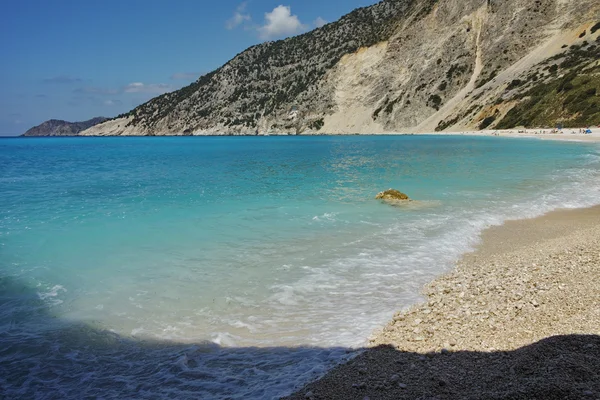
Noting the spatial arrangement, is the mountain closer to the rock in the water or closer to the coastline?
the rock in the water

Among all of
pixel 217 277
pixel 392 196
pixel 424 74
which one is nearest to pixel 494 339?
pixel 217 277

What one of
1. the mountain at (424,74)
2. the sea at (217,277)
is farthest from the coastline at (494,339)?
the mountain at (424,74)

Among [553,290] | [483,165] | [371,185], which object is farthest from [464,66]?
[553,290]

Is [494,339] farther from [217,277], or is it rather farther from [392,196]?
[392,196]

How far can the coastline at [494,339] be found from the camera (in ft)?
13.3

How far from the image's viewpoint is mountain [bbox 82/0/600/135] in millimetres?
77875

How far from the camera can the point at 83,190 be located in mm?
24656

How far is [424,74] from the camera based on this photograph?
108 m

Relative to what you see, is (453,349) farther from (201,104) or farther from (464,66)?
(201,104)

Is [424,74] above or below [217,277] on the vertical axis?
above

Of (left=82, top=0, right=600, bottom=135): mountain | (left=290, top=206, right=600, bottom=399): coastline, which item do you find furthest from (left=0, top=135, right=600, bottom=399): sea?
A: (left=82, top=0, right=600, bottom=135): mountain

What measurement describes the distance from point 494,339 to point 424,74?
368 feet

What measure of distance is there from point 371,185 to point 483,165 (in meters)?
12.6

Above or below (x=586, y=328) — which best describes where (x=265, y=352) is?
below
